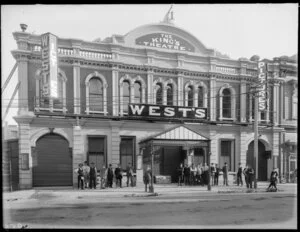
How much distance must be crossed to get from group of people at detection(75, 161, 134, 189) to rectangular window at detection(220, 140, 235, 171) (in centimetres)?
707

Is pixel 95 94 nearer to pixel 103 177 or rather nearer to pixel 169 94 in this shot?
pixel 169 94

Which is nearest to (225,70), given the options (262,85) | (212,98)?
(212,98)

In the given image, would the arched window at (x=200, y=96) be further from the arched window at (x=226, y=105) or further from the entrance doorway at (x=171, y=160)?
the entrance doorway at (x=171, y=160)

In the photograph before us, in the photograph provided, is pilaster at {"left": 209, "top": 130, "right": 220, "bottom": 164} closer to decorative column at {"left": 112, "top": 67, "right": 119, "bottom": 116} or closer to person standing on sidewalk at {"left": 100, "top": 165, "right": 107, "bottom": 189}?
decorative column at {"left": 112, "top": 67, "right": 119, "bottom": 116}

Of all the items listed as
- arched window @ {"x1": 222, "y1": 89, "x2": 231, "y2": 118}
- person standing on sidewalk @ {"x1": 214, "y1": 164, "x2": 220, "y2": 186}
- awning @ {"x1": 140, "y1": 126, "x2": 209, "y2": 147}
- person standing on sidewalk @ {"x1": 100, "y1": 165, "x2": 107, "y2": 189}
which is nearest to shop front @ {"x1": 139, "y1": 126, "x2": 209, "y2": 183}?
awning @ {"x1": 140, "y1": 126, "x2": 209, "y2": 147}

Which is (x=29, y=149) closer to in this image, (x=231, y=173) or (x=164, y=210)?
(x=164, y=210)

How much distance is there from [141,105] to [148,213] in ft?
28.4

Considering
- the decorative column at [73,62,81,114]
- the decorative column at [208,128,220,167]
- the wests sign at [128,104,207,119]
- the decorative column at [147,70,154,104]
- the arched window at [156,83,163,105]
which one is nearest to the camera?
the decorative column at [73,62,81,114]

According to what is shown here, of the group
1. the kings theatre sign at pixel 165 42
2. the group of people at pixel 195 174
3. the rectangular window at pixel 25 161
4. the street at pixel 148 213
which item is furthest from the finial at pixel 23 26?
the group of people at pixel 195 174

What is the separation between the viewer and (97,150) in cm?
1717

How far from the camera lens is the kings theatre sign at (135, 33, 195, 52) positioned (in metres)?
18.2

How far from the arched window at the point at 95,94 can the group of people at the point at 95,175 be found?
3.64 metres

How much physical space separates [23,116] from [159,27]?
415 inches

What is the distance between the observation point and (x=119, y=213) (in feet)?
29.9
